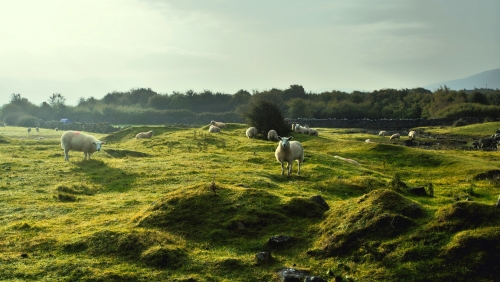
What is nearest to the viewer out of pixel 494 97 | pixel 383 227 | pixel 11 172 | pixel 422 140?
pixel 383 227

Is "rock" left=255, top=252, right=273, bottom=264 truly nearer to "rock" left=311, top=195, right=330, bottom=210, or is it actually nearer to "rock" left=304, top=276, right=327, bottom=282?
"rock" left=304, top=276, right=327, bottom=282

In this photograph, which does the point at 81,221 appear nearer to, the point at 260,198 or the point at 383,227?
the point at 260,198

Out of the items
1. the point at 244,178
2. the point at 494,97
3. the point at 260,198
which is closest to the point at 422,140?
the point at 244,178

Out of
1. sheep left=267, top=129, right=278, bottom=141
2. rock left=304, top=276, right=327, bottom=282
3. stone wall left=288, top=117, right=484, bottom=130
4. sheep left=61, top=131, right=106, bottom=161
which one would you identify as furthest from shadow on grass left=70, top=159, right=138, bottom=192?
stone wall left=288, top=117, right=484, bottom=130

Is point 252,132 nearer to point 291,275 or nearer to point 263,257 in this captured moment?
point 263,257

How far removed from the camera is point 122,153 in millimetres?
31172

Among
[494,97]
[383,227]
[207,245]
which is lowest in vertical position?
[207,245]

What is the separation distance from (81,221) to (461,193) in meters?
15.3

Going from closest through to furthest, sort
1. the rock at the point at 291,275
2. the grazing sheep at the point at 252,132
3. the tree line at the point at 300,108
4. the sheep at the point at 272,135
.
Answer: the rock at the point at 291,275 < the sheep at the point at 272,135 < the grazing sheep at the point at 252,132 < the tree line at the point at 300,108

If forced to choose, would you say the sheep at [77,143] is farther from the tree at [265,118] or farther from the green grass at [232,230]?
the tree at [265,118]

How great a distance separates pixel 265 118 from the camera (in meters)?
47.2

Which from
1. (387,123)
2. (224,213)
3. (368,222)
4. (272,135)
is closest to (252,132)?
(272,135)

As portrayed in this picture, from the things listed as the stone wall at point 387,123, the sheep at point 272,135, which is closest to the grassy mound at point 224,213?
the sheep at point 272,135

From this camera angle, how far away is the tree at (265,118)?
1857 inches
